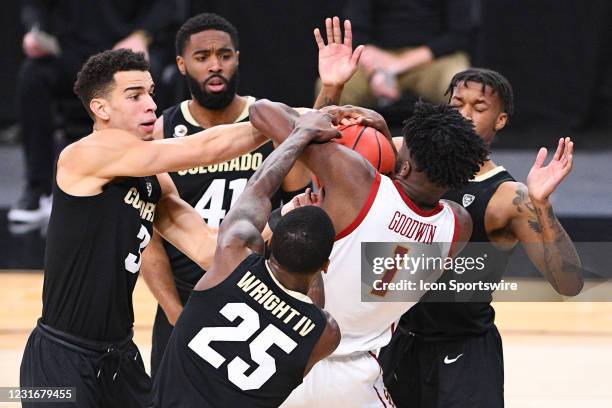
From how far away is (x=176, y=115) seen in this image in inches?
223

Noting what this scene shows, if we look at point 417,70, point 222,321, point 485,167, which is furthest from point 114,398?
point 417,70

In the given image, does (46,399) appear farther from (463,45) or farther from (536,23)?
(536,23)

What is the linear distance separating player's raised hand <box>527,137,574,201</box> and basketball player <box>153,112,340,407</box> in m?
1.02

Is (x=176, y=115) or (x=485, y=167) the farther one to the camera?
(x=176, y=115)

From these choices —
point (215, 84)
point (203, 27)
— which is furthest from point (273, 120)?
point (203, 27)

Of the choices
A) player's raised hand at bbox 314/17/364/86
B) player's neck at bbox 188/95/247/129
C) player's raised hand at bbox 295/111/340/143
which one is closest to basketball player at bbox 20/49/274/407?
player's raised hand at bbox 295/111/340/143

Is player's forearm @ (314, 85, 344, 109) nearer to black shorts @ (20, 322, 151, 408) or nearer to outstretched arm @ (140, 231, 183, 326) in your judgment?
outstretched arm @ (140, 231, 183, 326)

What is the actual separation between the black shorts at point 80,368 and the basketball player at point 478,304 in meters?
1.16

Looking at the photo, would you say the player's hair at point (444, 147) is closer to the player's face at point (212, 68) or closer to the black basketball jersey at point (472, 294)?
the black basketball jersey at point (472, 294)

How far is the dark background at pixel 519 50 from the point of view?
35.0 ft

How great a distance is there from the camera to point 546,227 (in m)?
4.36

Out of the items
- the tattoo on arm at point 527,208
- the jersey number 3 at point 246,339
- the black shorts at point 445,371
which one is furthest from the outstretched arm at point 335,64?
the jersey number 3 at point 246,339

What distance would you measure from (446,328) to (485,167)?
0.71m

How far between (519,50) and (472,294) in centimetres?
669
